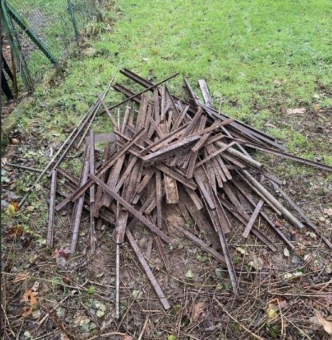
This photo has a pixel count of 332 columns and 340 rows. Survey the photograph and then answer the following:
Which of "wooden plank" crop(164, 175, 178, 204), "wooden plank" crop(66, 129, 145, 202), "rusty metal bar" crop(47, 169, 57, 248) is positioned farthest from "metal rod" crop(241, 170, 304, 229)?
"rusty metal bar" crop(47, 169, 57, 248)

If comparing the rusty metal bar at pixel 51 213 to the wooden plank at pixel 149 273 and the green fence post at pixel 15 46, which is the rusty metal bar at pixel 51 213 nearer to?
the wooden plank at pixel 149 273

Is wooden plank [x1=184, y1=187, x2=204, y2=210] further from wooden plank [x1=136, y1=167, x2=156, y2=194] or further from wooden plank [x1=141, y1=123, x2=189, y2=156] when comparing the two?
wooden plank [x1=141, y1=123, x2=189, y2=156]

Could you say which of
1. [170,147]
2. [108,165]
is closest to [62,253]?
[108,165]

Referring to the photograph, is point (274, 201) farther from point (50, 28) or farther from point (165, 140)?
point (50, 28)

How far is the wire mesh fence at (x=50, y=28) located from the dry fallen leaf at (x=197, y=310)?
442cm

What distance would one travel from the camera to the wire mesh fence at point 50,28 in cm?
605

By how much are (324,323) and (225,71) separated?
4.28 m

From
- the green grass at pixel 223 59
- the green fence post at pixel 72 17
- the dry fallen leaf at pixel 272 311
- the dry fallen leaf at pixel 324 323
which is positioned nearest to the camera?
the dry fallen leaf at pixel 324 323

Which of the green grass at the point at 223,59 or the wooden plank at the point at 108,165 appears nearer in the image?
the wooden plank at the point at 108,165

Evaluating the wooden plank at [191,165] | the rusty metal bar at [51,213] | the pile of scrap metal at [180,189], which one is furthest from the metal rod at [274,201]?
the rusty metal bar at [51,213]

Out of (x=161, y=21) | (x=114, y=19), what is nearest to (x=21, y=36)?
(x=114, y=19)

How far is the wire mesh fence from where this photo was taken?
6.05 m

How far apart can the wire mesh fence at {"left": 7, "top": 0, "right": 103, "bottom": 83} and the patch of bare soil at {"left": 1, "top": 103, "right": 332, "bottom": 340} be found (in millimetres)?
3128

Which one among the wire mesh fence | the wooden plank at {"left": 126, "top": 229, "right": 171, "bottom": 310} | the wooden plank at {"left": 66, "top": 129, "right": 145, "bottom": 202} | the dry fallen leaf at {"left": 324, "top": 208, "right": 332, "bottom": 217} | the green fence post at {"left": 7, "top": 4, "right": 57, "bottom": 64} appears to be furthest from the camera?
the wire mesh fence
